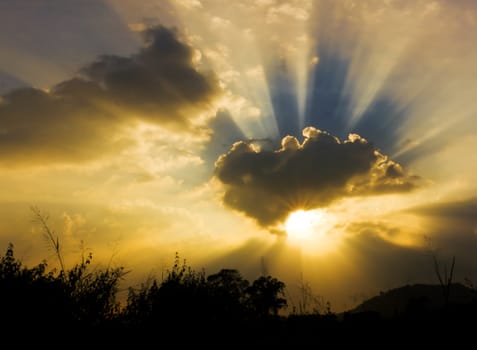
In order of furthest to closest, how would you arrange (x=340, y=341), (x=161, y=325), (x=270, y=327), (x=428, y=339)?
(x=270, y=327) → (x=161, y=325) → (x=340, y=341) → (x=428, y=339)

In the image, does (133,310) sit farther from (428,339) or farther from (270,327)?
(428,339)

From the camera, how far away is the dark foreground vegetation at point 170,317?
18.1m

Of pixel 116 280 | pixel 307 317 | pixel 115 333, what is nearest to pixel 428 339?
pixel 307 317

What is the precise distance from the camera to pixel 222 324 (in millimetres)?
21172

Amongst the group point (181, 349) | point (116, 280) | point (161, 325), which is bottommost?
point (181, 349)

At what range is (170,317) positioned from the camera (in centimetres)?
2098

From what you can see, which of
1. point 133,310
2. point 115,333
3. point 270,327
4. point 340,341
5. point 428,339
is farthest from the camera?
point 133,310

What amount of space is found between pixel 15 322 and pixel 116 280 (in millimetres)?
6534

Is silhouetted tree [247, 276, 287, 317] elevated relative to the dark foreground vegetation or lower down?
elevated

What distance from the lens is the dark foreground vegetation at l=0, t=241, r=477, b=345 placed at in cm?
1808

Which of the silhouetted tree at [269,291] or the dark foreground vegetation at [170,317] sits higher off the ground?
the silhouetted tree at [269,291]

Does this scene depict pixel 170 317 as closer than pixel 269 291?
Yes

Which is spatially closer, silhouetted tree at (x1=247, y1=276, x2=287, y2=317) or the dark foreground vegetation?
the dark foreground vegetation

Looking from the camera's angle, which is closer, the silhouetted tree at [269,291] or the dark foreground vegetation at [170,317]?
the dark foreground vegetation at [170,317]
